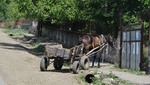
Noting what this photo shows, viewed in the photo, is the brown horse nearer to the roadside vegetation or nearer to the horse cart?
the horse cart

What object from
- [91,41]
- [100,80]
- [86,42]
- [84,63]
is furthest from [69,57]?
[91,41]

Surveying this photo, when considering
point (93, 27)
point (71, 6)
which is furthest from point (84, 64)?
point (93, 27)

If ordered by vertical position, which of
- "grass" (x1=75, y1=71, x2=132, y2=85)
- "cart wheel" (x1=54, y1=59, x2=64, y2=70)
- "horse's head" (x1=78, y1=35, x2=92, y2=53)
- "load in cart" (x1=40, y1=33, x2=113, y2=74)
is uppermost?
"horse's head" (x1=78, y1=35, x2=92, y2=53)

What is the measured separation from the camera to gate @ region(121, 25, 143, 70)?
17.7 metres

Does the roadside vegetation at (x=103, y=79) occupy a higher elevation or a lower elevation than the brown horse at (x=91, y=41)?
lower

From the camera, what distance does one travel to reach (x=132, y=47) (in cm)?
1852

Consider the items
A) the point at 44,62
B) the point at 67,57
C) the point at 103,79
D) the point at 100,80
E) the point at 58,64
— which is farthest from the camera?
the point at 58,64

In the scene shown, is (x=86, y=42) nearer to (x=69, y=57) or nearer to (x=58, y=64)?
(x=58, y=64)

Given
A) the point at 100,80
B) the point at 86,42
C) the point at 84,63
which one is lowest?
the point at 100,80

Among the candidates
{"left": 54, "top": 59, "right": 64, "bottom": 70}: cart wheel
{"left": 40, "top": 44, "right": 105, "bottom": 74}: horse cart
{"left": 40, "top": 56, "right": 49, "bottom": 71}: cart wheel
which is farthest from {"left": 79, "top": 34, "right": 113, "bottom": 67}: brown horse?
{"left": 40, "top": 56, "right": 49, "bottom": 71}: cart wheel

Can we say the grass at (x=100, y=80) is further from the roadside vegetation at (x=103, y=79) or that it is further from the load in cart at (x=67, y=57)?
the load in cart at (x=67, y=57)

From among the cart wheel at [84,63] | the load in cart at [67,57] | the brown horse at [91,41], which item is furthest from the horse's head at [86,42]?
the cart wheel at [84,63]

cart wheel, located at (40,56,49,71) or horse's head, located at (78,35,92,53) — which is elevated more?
horse's head, located at (78,35,92,53)

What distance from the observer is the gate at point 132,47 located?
17672mm
